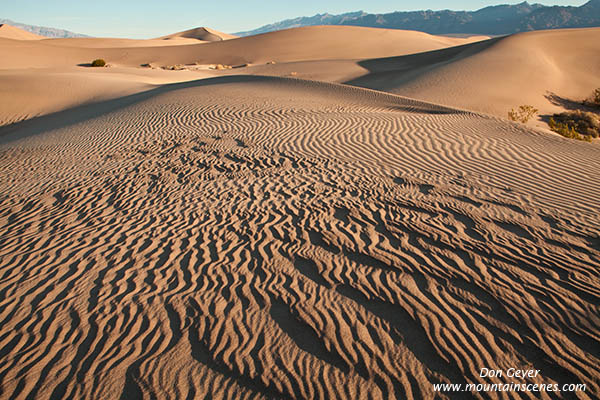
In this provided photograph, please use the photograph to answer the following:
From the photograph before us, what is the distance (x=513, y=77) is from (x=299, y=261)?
2178 centimetres

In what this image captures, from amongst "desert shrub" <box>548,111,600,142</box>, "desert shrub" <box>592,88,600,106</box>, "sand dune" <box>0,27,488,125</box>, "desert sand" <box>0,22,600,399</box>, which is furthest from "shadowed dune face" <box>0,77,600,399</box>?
"sand dune" <box>0,27,488,125</box>

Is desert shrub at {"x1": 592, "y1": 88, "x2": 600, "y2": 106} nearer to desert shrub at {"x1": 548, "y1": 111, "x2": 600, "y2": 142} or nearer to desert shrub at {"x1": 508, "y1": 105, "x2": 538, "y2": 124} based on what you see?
desert shrub at {"x1": 548, "y1": 111, "x2": 600, "y2": 142}

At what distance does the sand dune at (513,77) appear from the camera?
18.9m

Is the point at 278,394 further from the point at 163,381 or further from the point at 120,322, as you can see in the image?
the point at 120,322

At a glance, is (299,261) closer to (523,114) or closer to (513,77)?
(523,114)

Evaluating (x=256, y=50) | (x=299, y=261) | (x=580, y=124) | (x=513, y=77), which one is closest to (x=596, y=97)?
(x=513, y=77)

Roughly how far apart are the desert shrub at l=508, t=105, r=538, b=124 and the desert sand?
17.1 ft

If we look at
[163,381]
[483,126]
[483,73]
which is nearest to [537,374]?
[163,381]

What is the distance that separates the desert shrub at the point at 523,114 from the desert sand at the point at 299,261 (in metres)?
5.21

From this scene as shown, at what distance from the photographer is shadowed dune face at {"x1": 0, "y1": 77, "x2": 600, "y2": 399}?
298cm

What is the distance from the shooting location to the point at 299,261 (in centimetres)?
446

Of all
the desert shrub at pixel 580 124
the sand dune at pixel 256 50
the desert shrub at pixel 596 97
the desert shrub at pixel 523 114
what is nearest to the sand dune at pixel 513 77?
the desert shrub at pixel 596 97

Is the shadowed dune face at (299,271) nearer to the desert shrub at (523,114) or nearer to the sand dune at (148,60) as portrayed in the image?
the desert shrub at (523,114)

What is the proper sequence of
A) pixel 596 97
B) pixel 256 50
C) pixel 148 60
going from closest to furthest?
pixel 596 97 → pixel 148 60 → pixel 256 50
